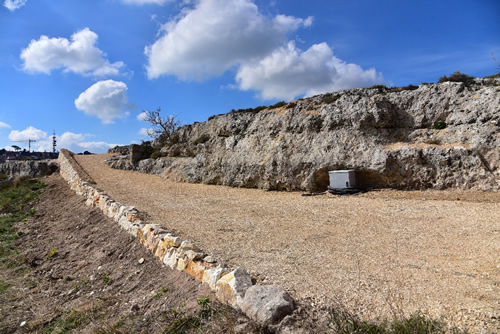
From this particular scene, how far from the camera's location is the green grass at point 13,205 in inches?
372

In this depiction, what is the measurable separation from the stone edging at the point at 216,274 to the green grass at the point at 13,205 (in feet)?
14.4

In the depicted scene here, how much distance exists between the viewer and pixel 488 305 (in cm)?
307

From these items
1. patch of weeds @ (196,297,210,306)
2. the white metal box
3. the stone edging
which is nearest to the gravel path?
the stone edging

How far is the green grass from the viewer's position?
9.44 m

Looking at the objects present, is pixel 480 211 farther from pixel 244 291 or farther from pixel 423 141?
pixel 244 291

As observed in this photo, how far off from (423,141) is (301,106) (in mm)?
5303

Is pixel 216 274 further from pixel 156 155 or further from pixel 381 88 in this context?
pixel 156 155

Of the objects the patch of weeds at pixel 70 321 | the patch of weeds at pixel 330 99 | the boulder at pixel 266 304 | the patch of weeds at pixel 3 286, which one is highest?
the patch of weeds at pixel 330 99

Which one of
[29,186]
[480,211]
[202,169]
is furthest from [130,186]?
[480,211]

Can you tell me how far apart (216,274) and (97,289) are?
9.30 feet

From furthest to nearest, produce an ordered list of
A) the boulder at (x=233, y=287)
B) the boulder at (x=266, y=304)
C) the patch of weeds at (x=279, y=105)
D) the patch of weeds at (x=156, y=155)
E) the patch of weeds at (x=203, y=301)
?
the patch of weeds at (x=156, y=155), the patch of weeds at (x=279, y=105), the patch of weeds at (x=203, y=301), the boulder at (x=233, y=287), the boulder at (x=266, y=304)

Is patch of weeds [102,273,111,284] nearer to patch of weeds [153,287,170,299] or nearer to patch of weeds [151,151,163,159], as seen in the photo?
patch of weeds [153,287,170,299]

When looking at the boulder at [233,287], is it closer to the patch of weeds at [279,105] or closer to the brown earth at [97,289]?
the brown earth at [97,289]

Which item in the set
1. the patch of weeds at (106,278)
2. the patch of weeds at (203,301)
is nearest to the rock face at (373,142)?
the patch of weeds at (106,278)
